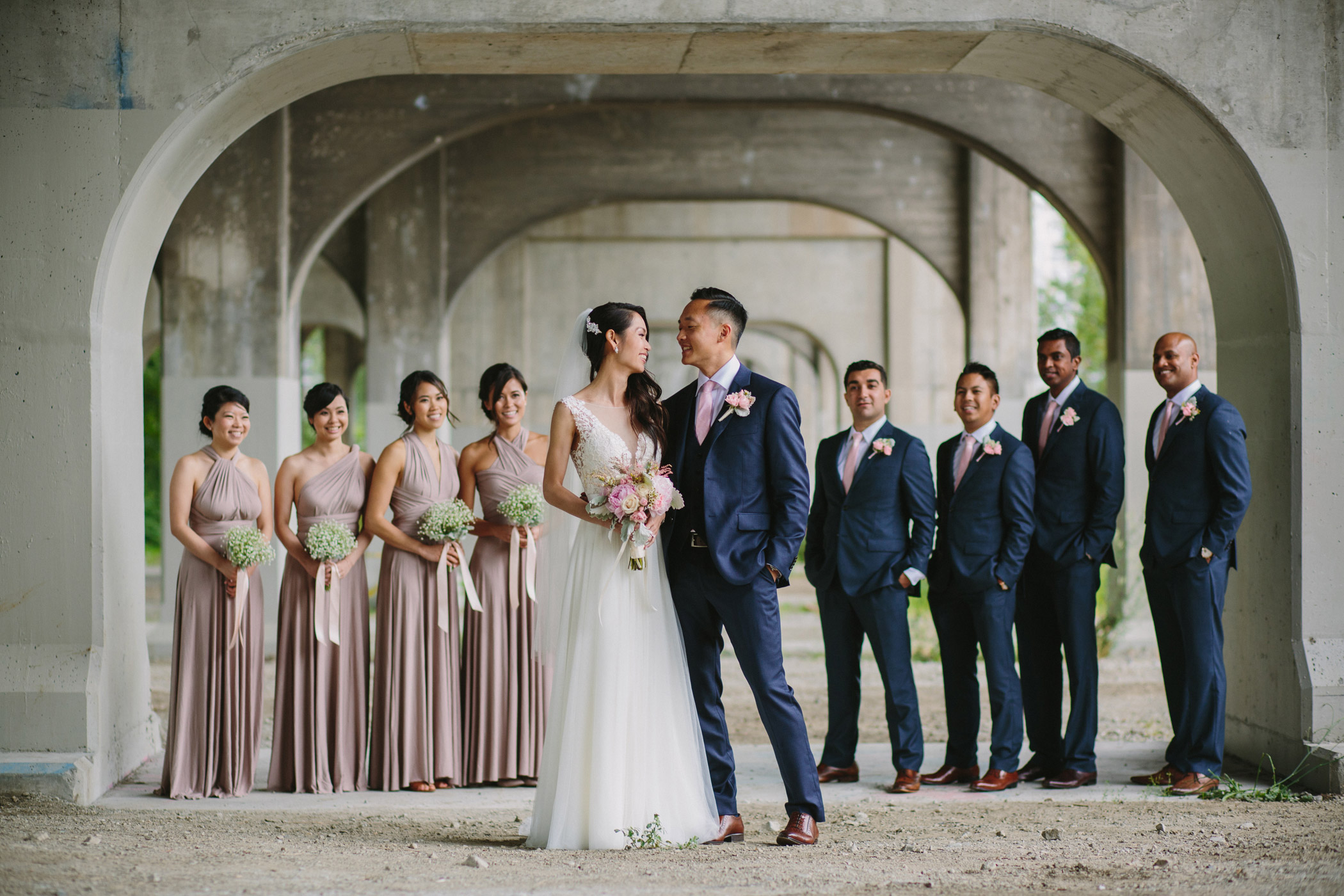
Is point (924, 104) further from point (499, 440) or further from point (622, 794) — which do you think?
point (622, 794)

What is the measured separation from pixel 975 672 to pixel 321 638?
3033mm

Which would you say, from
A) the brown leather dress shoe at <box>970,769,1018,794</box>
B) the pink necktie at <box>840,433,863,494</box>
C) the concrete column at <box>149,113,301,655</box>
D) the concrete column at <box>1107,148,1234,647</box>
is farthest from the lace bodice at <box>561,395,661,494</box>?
the concrete column at <box>1107,148,1234,647</box>

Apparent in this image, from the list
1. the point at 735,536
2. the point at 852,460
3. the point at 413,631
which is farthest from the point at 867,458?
the point at 413,631

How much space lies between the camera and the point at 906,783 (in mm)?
5727

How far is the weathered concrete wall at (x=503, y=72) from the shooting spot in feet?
17.7

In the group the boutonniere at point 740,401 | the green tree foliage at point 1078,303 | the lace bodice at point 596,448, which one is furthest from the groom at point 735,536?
the green tree foliage at point 1078,303

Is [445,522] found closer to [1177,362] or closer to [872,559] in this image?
[872,559]

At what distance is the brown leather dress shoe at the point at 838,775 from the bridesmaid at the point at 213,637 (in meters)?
2.63

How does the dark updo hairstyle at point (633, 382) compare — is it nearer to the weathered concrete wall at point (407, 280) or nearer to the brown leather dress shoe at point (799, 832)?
the brown leather dress shoe at point (799, 832)

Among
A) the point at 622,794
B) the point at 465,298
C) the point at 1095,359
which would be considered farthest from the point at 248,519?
the point at 1095,359

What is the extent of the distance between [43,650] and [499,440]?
2171 mm

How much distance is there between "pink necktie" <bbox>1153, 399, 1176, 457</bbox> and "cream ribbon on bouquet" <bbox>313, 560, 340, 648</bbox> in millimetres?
3788

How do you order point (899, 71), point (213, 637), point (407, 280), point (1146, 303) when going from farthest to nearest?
point (407, 280), point (1146, 303), point (899, 71), point (213, 637)

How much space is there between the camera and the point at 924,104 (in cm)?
1125
